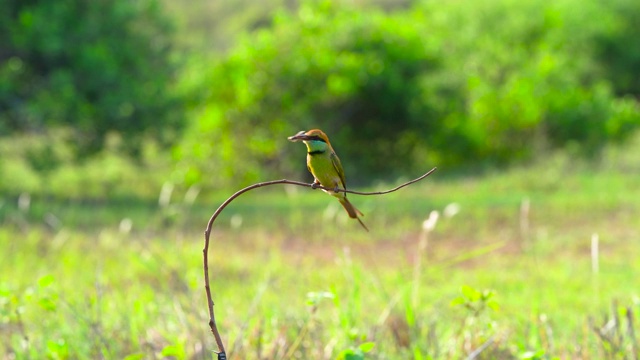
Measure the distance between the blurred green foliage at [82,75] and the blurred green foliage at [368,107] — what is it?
1.50 metres

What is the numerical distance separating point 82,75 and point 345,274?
32.9 ft

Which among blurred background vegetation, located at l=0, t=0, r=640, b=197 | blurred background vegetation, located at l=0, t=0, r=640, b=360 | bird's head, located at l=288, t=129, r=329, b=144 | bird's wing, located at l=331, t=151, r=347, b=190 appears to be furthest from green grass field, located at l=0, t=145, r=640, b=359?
blurred background vegetation, located at l=0, t=0, r=640, b=197

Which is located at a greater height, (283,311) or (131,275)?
(283,311)

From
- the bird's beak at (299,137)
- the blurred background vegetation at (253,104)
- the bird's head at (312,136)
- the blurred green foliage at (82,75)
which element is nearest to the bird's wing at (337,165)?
the bird's head at (312,136)

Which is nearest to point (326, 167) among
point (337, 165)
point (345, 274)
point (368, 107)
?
point (337, 165)

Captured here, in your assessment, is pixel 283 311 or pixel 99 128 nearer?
pixel 283 311

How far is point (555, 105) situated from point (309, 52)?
4820mm

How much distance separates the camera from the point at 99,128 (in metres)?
13.1

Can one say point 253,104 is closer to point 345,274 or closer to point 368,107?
point 368,107

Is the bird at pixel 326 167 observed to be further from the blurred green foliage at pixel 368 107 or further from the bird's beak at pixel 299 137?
the blurred green foliage at pixel 368 107

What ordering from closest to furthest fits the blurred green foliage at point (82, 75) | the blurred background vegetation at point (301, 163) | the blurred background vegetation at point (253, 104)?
the blurred background vegetation at point (301, 163) < the blurred green foliage at point (82, 75) < the blurred background vegetation at point (253, 104)

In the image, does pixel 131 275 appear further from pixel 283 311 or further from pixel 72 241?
pixel 283 311

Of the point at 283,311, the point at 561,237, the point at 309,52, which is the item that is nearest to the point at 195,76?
the point at 309,52

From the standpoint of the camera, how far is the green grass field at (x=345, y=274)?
3098mm
